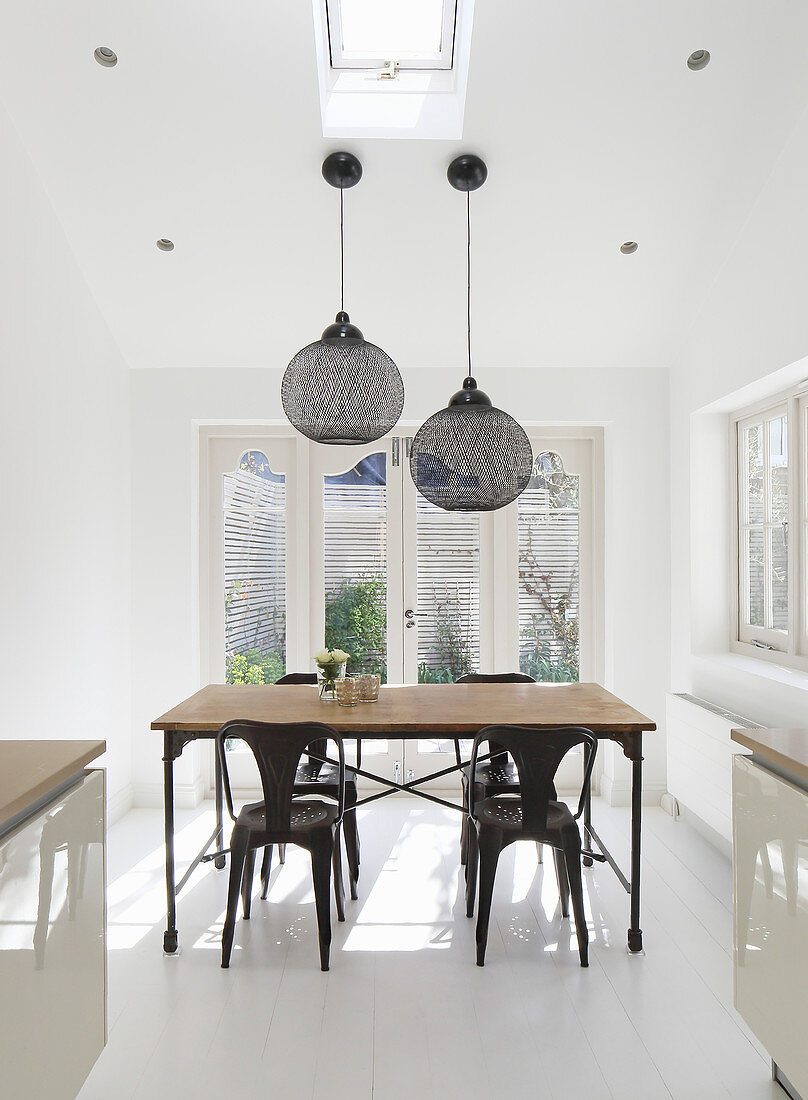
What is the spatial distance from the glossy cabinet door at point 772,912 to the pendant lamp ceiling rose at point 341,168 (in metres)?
2.49

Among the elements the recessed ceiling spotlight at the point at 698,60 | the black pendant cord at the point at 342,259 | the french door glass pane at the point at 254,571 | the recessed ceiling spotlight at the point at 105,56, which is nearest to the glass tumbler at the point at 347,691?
the french door glass pane at the point at 254,571

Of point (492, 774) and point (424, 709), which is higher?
point (424, 709)

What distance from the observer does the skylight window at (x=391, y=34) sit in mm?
2693

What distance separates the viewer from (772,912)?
170 cm

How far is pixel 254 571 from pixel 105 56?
2.59 m

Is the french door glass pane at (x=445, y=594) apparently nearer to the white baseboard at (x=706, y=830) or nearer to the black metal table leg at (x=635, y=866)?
the white baseboard at (x=706, y=830)

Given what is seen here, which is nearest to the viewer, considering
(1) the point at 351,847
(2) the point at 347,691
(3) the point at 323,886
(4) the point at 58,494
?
(3) the point at 323,886

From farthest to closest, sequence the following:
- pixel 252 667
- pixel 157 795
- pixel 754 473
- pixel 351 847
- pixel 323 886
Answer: pixel 252 667, pixel 157 795, pixel 754 473, pixel 351 847, pixel 323 886

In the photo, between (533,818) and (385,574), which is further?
(385,574)

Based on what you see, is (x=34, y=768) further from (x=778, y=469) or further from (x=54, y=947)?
(x=778, y=469)

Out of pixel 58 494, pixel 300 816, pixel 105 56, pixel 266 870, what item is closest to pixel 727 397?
pixel 300 816

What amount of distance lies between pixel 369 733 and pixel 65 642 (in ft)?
5.10

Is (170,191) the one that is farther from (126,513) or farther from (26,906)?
(26,906)

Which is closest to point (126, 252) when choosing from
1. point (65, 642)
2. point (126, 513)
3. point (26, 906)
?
point (126, 513)
